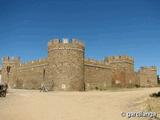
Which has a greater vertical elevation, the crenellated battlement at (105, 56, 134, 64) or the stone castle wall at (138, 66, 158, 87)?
the crenellated battlement at (105, 56, 134, 64)

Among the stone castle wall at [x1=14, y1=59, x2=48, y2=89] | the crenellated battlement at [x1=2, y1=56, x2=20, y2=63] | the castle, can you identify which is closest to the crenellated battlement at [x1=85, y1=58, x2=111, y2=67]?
the castle

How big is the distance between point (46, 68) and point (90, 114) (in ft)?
73.4

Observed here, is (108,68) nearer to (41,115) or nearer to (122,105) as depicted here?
(122,105)

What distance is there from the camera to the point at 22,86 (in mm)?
39344

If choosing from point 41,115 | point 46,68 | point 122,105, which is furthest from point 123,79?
point 41,115

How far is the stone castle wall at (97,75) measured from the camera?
3372 centimetres

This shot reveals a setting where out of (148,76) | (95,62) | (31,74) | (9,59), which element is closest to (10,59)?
(9,59)

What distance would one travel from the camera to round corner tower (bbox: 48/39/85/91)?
29594 millimetres

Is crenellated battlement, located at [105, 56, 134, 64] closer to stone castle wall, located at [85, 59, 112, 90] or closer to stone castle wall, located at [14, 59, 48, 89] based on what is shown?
stone castle wall, located at [85, 59, 112, 90]

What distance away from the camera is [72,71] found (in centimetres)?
2980

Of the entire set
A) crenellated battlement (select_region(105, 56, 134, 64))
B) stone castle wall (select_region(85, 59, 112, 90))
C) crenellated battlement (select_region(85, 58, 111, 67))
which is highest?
crenellated battlement (select_region(105, 56, 134, 64))

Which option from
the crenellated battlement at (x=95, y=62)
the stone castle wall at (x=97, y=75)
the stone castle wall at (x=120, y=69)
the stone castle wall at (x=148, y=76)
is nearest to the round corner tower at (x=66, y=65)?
the stone castle wall at (x=97, y=75)

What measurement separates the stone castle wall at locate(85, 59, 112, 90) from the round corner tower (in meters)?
2.66

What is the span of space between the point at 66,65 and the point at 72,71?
1001 mm
